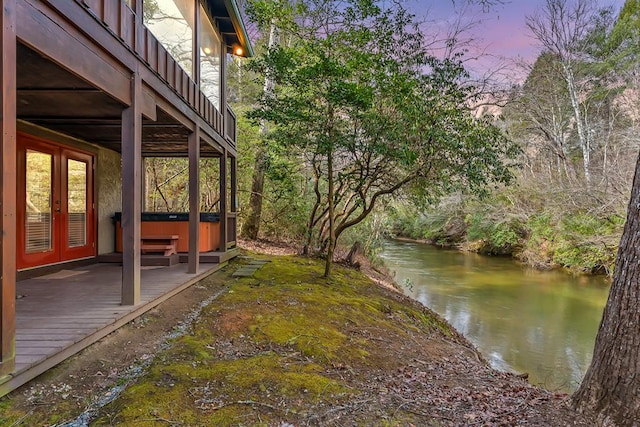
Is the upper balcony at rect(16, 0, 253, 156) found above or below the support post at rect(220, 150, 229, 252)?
above

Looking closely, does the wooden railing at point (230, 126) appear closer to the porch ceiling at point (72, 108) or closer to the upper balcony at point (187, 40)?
the upper balcony at point (187, 40)

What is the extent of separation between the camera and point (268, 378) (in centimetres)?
303

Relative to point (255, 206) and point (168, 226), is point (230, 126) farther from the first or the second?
point (255, 206)

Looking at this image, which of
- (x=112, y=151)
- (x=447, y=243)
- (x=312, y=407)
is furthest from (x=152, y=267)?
(x=447, y=243)

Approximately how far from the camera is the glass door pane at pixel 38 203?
544cm

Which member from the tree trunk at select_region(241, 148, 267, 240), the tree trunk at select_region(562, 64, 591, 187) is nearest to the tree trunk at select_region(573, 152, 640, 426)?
the tree trunk at select_region(241, 148, 267, 240)

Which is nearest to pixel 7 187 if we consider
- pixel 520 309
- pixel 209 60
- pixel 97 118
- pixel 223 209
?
pixel 97 118

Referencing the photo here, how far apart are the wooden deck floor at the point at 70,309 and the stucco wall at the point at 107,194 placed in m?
1.16

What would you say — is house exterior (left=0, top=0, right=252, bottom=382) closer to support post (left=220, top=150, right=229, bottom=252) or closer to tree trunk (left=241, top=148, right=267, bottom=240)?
support post (left=220, top=150, right=229, bottom=252)

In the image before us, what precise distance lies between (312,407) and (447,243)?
25.2 m

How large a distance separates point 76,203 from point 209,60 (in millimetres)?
3739

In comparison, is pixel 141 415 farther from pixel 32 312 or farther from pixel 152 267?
pixel 152 267

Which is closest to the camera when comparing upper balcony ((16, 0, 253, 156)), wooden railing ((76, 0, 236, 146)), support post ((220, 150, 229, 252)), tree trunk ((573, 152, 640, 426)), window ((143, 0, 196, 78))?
tree trunk ((573, 152, 640, 426))

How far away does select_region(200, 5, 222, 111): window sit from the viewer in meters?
7.01
